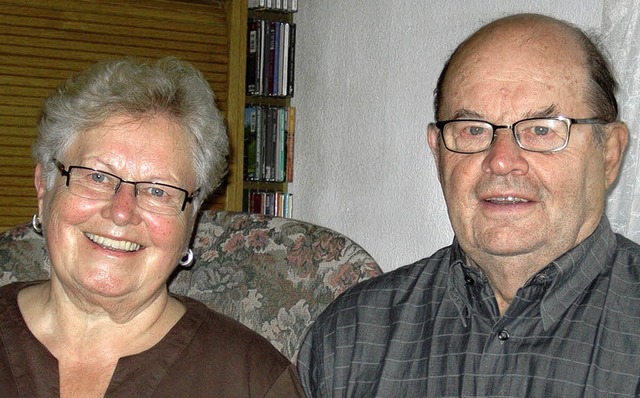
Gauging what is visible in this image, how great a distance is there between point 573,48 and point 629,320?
1.59 feet

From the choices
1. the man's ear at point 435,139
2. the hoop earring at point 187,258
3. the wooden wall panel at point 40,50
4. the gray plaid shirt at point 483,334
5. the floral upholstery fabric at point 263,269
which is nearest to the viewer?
the gray plaid shirt at point 483,334

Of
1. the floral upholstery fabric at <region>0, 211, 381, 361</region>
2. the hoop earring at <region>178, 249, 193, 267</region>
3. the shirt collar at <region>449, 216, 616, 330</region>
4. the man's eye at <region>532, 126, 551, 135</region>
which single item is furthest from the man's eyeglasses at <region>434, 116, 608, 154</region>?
the hoop earring at <region>178, 249, 193, 267</region>

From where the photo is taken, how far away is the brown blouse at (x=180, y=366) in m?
1.69

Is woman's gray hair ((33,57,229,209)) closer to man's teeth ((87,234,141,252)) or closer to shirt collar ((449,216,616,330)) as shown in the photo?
man's teeth ((87,234,141,252))

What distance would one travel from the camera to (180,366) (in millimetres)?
1745

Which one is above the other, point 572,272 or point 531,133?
point 531,133

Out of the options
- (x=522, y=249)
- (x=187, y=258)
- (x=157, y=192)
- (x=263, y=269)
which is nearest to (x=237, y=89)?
(x=263, y=269)

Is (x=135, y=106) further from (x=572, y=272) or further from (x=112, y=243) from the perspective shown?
(x=572, y=272)

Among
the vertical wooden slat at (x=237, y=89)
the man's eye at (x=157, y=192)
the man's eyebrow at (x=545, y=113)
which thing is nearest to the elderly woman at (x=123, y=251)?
the man's eye at (x=157, y=192)

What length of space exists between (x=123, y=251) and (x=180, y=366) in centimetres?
25

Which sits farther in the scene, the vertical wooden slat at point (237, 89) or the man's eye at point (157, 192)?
the vertical wooden slat at point (237, 89)

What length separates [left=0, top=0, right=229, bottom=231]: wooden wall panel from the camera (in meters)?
3.27

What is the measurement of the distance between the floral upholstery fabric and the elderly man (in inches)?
12.0

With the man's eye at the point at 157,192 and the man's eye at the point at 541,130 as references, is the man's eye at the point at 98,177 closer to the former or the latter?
the man's eye at the point at 157,192
